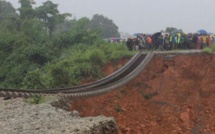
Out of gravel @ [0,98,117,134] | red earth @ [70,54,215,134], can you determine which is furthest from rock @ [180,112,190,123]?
gravel @ [0,98,117,134]

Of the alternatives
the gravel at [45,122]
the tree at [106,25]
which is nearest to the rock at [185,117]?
the gravel at [45,122]

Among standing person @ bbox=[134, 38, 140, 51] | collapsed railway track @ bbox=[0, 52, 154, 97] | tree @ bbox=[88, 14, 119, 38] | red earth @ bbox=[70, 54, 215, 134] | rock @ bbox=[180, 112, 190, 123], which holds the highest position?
tree @ bbox=[88, 14, 119, 38]

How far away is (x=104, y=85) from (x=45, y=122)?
422 inches

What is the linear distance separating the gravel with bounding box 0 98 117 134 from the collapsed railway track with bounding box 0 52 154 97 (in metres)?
1.91

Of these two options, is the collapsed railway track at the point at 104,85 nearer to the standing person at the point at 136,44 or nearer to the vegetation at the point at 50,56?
the vegetation at the point at 50,56

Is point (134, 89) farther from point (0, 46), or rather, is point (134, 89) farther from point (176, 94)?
point (0, 46)

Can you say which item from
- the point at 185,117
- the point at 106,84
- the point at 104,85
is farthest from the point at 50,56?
the point at 185,117

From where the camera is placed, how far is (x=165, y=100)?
21484 mm

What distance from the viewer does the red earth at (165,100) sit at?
17344mm

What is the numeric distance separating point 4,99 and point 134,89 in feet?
34.5

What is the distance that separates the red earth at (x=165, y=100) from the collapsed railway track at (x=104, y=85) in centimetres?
32

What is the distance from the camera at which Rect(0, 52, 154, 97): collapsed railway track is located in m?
13.3

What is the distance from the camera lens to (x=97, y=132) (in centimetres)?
864

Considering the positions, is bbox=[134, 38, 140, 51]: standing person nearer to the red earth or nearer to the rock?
the red earth
